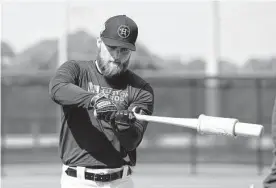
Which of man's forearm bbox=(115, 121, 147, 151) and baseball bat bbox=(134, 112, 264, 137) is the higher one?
baseball bat bbox=(134, 112, 264, 137)

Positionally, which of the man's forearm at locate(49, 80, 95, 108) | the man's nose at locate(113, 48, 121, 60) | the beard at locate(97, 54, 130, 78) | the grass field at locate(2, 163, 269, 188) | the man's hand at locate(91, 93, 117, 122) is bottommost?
the grass field at locate(2, 163, 269, 188)

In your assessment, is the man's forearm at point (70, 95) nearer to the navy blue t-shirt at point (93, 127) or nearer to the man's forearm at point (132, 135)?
the navy blue t-shirt at point (93, 127)

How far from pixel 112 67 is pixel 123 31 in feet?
0.86

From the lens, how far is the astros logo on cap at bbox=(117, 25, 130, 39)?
454cm

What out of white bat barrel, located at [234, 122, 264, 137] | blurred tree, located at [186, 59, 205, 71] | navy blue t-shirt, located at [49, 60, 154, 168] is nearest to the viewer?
white bat barrel, located at [234, 122, 264, 137]

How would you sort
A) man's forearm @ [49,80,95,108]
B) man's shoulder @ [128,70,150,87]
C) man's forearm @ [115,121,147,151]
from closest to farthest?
1. man's forearm @ [49,80,95,108]
2. man's forearm @ [115,121,147,151]
3. man's shoulder @ [128,70,150,87]

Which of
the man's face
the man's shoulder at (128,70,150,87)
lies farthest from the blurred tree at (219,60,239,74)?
the man's face

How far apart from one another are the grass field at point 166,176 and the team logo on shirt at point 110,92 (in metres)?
7.31

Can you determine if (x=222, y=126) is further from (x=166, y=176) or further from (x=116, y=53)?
(x=166, y=176)

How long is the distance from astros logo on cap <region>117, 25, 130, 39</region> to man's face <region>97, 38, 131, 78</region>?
102 millimetres

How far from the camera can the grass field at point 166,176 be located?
40.7ft

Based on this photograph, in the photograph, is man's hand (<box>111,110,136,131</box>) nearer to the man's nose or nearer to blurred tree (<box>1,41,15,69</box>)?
the man's nose

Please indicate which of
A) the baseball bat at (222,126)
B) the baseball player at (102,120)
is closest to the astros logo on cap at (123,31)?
the baseball player at (102,120)

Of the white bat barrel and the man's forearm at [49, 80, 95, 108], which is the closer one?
the white bat barrel
